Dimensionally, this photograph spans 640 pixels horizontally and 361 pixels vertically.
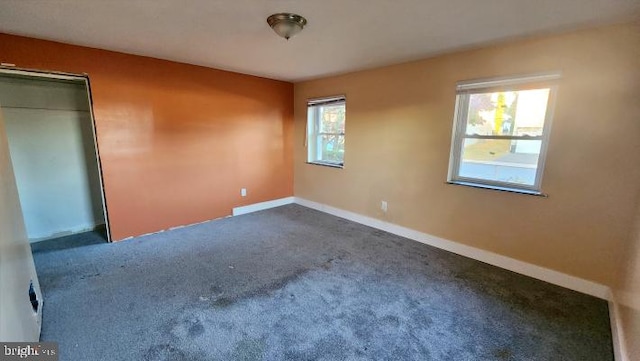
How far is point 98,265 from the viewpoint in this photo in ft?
8.55

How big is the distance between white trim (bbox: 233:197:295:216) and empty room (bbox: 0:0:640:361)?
198mm

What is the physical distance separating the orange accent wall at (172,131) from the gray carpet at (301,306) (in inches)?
25.9

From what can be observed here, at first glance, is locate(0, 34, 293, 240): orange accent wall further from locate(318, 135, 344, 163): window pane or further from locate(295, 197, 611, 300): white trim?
locate(295, 197, 611, 300): white trim

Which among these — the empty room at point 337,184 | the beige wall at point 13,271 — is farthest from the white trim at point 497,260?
the beige wall at point 13,271

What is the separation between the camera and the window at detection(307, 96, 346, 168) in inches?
164

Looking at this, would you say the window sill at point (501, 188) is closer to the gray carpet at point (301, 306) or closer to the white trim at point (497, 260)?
the white trim at point (497, 260)

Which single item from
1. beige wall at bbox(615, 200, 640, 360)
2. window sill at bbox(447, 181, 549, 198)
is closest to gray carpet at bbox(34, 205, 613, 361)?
beige wall at bbox(615, 200, 640, 360)

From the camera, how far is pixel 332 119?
14.2 ft

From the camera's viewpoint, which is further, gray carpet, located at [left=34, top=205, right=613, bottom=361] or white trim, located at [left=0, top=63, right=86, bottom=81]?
white trim, located at [left=0, top=63, right=86, bottom=81]

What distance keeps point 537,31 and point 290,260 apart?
117 inches

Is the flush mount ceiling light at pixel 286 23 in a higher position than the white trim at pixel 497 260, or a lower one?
higher

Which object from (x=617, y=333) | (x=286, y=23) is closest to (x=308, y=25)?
(x=286, y=23)

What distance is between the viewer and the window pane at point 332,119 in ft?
13.7

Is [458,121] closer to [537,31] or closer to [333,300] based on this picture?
[537,31]
